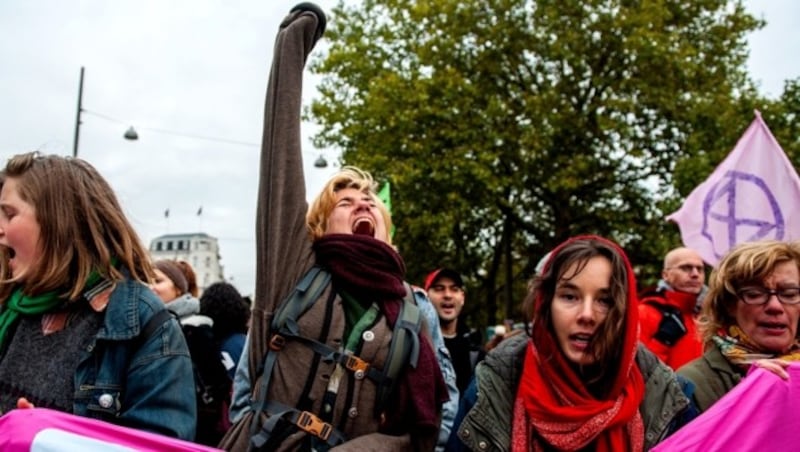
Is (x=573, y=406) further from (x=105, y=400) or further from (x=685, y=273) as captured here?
(x=685, y=273)

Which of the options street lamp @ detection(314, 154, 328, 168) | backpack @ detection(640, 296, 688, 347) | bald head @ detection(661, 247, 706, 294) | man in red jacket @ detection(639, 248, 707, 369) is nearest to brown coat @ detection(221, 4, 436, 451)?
man in red jacket @ detection(639, 248, 707, 369)

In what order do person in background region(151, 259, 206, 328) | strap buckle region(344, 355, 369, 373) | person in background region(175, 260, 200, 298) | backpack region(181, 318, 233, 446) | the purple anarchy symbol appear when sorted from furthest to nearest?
the purple anarchy symbol → person in background region(175, 260, 200, 298) → person in background region(151, 259, 206, 328) → backpack region(181, 318, 233, 446) → strap buckle region(344, 355, 369, 373)

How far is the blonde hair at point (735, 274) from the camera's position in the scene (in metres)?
3.24

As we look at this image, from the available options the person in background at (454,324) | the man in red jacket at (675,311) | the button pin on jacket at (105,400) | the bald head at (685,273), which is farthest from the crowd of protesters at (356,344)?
the bald head at (685,273)

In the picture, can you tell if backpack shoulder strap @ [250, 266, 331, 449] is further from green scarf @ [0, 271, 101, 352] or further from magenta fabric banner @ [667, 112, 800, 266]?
magenta fabric banner @ [667, 112, 800, 266]

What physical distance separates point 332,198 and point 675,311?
3622 mm

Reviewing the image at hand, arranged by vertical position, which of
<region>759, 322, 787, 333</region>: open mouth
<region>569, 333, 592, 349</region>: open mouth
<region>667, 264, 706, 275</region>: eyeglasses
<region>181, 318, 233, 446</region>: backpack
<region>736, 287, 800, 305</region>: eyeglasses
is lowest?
<region>181, 318, 233, 446</region>: backpack

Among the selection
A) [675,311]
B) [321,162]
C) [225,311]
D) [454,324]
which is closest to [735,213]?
[675,311]

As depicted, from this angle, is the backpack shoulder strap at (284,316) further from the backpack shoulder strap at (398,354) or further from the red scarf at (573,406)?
the red scarf at (573,406)

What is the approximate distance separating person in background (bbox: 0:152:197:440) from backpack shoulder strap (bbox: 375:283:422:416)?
1.97 feet

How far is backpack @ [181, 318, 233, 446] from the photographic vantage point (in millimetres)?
4746

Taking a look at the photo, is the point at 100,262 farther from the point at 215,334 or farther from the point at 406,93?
the point at 406,93

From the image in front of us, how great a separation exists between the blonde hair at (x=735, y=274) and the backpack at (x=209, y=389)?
8.75 ft

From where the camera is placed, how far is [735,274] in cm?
331
